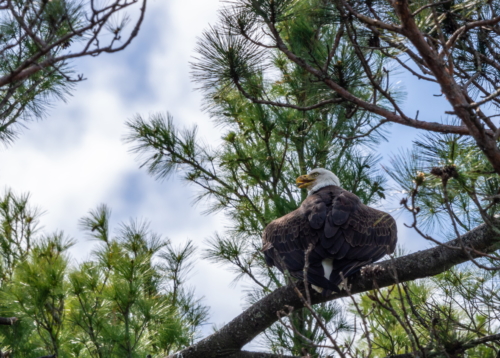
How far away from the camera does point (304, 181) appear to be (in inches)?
217

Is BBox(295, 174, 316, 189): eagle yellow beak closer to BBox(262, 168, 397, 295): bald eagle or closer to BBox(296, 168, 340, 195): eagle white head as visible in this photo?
BBox(296, 168, 340, 195): eagle white head

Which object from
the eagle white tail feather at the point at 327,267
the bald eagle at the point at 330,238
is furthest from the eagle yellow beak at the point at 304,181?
the eagle white tail feather at the point at 327,267

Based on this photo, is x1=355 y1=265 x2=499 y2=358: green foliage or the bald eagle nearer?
x1=355 y1=265 x2=499 y2=358: green foliage

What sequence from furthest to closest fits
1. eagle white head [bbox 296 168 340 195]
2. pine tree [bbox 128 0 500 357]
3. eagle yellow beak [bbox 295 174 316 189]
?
eagle yellow beak [bbox 295 174 316 189] < eagle white head [bbox 296 168 340 195] < pine tree [bbox 128 0 500 357]

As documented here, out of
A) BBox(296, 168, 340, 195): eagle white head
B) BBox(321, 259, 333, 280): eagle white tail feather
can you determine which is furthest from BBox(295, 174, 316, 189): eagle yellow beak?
BBox(321, 259, 333, 280): eagle white tail feather

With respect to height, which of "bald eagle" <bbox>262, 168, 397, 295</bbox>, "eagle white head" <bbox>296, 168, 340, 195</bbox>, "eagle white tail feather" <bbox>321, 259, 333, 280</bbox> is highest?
"eagle white head" <bbox>296, 168, 340, 195</bbox>

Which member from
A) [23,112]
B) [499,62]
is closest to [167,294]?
[23,112]

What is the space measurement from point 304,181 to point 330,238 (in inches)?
58.0

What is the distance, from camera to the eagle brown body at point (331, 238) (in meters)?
3.96

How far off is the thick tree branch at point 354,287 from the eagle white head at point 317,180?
138 centimetres

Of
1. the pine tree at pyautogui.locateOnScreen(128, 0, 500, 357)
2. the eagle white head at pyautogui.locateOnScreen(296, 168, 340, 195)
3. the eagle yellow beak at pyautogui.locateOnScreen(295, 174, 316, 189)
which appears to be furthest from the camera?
the eagle yellow beak at pyautogui.locateOnScreen(295, 174, 316, 189)

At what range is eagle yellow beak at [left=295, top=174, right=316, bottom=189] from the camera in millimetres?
5441

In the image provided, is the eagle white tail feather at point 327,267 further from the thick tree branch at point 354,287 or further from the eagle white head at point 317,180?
the eagle white head at point 317,180

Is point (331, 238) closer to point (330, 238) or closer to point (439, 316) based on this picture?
point (330, 238)
